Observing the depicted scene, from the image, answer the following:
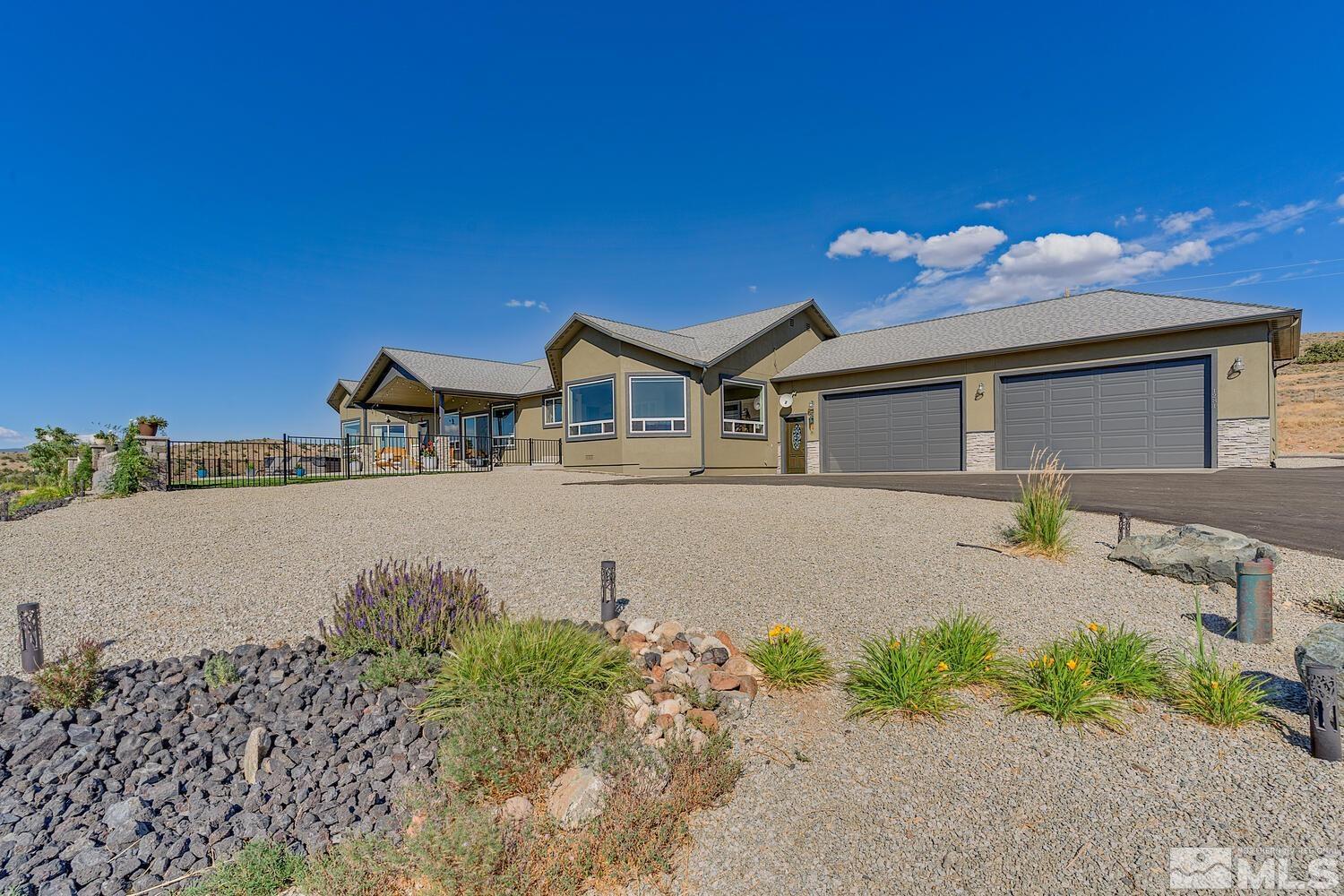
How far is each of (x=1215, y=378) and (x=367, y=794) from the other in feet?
55.8

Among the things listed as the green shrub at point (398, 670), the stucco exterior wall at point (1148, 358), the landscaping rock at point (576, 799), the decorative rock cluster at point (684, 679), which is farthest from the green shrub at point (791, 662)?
the stucco exterior wall at point (1148, 358)

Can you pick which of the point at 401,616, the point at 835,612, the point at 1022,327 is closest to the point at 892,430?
the point at 1022,327

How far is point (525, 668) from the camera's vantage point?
3.29 meters

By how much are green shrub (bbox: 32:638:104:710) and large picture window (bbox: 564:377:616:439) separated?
13.3m

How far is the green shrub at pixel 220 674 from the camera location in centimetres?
361

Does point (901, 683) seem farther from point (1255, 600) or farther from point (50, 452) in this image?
point (50, 452)

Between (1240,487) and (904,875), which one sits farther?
(1240,487)

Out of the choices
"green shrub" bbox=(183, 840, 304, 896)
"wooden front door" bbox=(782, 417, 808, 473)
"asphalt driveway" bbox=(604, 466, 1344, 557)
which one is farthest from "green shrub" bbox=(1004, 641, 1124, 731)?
"wooden front door" bbox=(782, 417, 808, 473)

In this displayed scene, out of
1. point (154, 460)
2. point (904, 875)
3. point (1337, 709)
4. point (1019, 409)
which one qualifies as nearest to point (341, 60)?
Result: point (154, 460)

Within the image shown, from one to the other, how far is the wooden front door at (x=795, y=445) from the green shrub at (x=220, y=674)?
16456 mm

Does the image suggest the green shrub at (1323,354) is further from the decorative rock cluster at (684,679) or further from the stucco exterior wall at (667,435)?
the decorative rock cluster at (684,679)

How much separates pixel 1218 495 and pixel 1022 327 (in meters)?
→ 8.45

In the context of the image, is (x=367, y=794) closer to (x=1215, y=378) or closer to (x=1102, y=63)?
(x=1215, y=378)

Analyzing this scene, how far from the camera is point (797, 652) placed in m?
3.83
